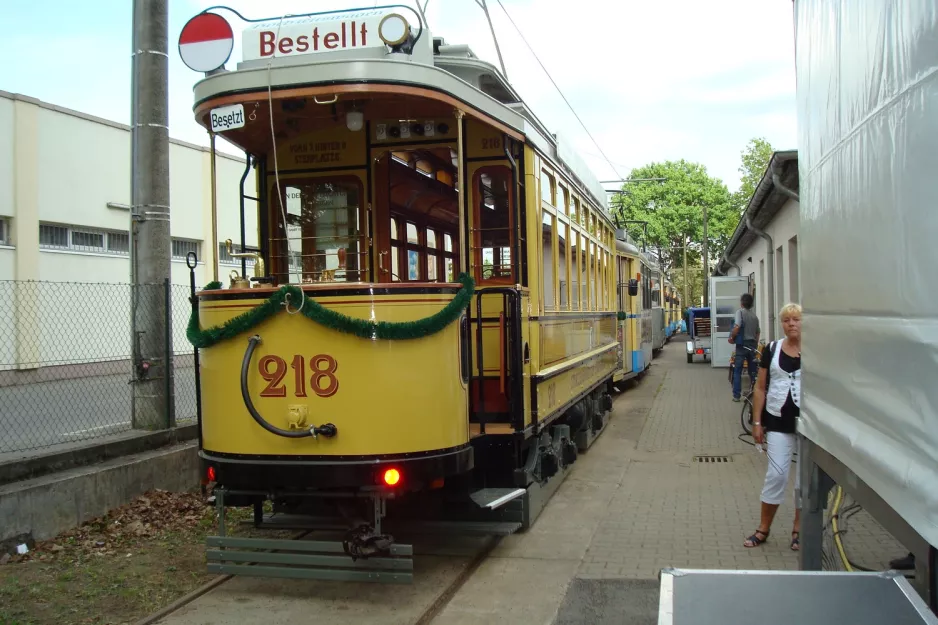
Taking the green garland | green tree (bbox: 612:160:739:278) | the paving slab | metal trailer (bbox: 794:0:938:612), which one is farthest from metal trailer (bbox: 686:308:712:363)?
green tree (bbox: 612:160:739:278)

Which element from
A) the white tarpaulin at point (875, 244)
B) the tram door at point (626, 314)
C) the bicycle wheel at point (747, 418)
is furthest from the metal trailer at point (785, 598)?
the tram door at point (626, 314)

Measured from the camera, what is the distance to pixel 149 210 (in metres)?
8.16

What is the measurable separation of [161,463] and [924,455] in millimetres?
6802

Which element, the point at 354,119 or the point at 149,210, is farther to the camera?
the point at 149,210

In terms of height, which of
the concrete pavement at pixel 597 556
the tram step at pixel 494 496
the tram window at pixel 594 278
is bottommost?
the concrete pavement at pixel 597 556

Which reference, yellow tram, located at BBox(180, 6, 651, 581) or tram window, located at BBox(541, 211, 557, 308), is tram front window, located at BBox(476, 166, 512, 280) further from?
tram window, located at BBox(541, 211, 557, 308)

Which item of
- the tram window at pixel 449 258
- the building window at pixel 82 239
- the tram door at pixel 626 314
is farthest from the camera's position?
the building window at pixel 82 239

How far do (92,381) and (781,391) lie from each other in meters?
8.28

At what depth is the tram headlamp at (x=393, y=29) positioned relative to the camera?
17.7 feet

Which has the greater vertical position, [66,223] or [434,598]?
[66,223]

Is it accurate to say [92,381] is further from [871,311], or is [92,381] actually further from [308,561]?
[871,311]

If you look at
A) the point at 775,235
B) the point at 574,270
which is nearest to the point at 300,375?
the point at 574,270

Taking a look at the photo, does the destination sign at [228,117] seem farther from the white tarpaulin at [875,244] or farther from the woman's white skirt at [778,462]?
the woman's white skirt at [778,462]

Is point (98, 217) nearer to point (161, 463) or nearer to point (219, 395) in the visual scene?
point (161, 463)
